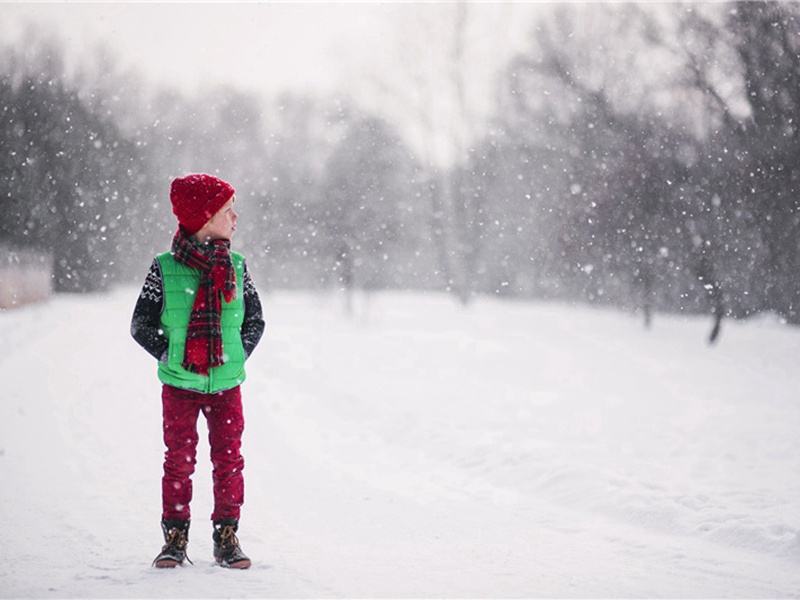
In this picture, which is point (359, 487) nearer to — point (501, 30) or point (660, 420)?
point (660, 420)

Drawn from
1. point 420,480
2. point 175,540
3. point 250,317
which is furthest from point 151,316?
point 420,480

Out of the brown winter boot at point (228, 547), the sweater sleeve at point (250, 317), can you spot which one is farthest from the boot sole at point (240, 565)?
the sweater sleeve at point (250, 317)

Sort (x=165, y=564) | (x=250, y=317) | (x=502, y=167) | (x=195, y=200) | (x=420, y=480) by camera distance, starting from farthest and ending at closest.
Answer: (x=502, y=167), (x=420, y=480), (x=250, y=317), (x=195, y=200), (x=165, y=564)

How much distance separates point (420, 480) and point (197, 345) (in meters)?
2.49

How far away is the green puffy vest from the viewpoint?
109 inches

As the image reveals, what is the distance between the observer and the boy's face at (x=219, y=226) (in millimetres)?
2887

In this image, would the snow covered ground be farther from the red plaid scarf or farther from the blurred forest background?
the blurred forest background

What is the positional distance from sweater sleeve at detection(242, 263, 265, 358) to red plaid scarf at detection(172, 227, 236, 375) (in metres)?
0.19

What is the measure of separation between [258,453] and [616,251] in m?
11.0

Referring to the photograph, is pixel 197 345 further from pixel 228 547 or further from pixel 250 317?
pixel 228 547

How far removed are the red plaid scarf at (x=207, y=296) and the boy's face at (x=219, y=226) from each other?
108 mm

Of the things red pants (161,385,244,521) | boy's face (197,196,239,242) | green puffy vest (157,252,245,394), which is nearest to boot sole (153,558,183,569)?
red pants (161,385,244,521)

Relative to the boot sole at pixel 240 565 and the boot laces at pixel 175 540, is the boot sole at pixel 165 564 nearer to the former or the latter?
the boot laces at pixel 175 540

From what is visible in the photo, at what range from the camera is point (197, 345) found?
9.02 ft
